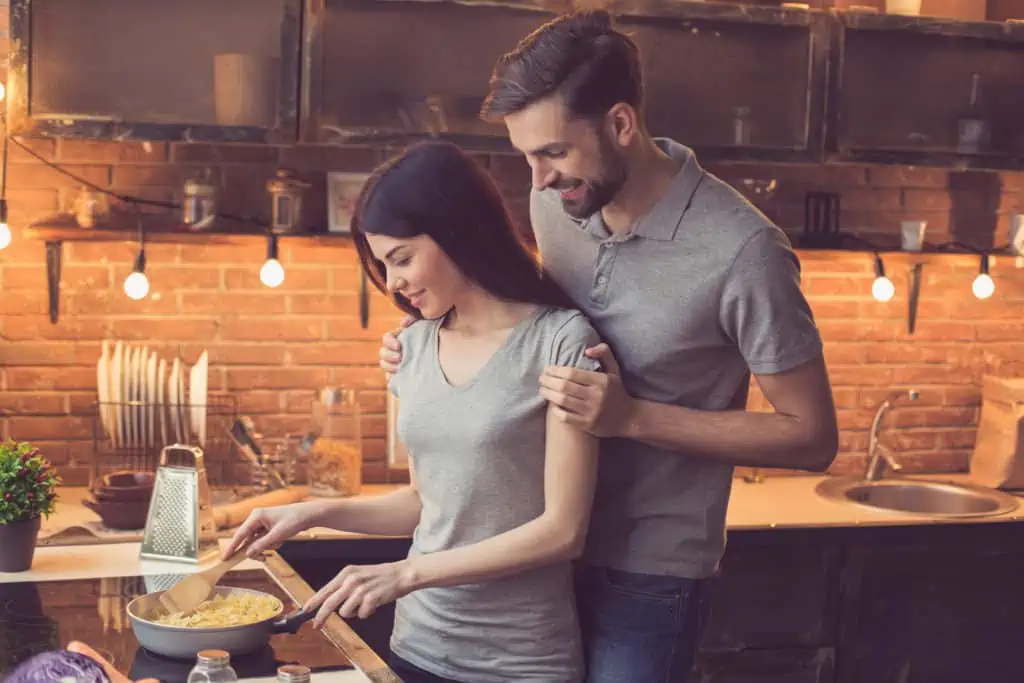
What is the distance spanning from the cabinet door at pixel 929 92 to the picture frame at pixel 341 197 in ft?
4.41

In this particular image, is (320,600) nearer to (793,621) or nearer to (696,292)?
(696,292)

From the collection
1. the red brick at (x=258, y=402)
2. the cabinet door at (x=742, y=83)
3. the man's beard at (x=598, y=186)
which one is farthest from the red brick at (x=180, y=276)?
the man's beard at (x=598, y=186)

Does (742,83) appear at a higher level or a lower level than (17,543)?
higher

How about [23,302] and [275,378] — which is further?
[275,378]

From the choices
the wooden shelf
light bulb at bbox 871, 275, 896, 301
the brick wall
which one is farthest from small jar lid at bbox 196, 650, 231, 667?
light bulb at bbox 871, 275, 896, 301

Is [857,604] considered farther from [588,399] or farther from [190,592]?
[190,592]

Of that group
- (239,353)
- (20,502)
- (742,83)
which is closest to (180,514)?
(20,502)

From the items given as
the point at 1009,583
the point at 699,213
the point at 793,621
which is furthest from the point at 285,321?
the point at 1009,583

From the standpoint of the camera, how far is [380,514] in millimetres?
2445

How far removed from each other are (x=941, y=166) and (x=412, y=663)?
236 centimetres

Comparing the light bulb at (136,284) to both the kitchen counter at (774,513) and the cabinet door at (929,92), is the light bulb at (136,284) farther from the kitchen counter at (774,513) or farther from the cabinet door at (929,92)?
the cabinet door at (929,92)

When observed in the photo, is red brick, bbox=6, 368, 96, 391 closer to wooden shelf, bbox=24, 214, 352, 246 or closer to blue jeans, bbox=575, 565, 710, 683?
wooden shelf, bbox=24, 214, 352, 246

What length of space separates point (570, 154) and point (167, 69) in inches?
63.1

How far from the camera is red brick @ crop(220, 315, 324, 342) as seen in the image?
12.7 feet
